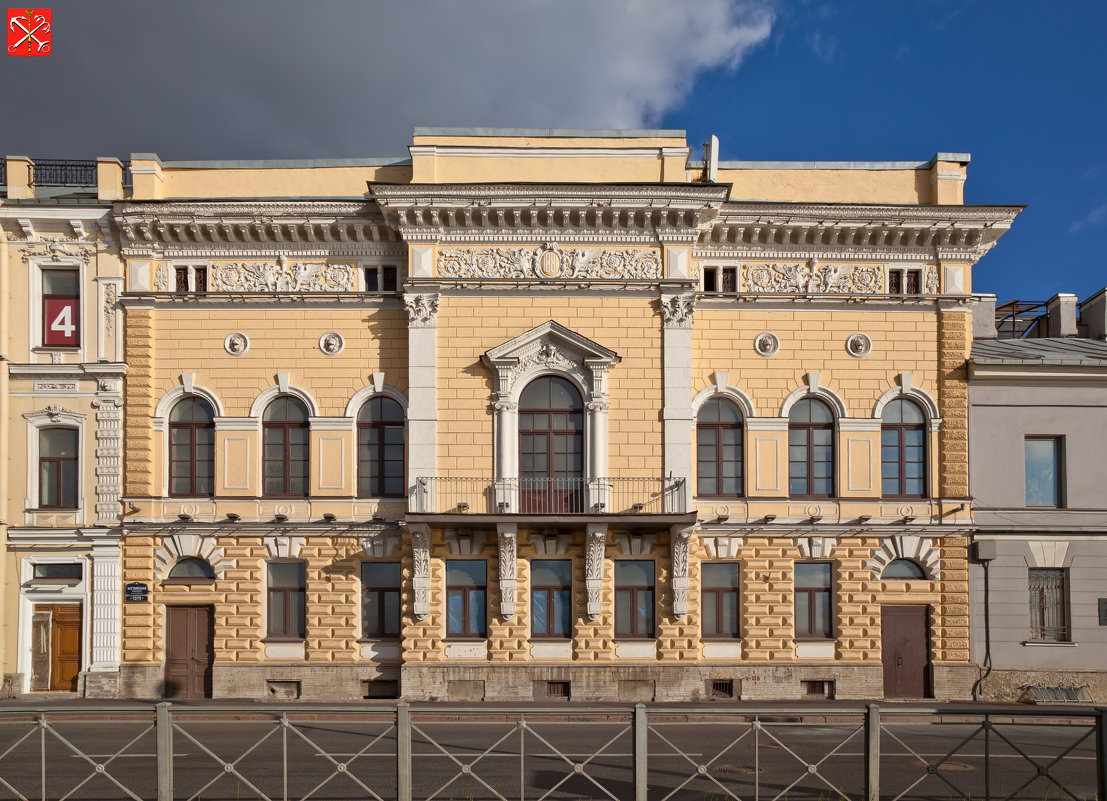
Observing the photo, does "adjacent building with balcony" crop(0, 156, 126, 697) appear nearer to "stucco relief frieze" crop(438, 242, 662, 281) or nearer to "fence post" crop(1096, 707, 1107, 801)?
"stucco relief frieze" crop(438, 242, 662, 281)

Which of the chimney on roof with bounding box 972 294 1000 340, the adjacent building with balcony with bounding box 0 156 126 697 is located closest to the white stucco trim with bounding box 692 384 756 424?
the chimney on roof with bounding box 972 294 1000 340

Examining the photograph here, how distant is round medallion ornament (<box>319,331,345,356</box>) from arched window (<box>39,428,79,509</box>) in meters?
6.68

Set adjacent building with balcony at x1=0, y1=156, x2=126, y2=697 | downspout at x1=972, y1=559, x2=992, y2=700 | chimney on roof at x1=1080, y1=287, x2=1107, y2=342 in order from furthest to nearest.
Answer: chimney on roof at x1=1080, y1=287, x2=1107, y2=342 < adjacent building with balcony at x1=0, y1=156, x2=126, y2=697 < downspout at x1=972, y1=559, x2=992, y2=700

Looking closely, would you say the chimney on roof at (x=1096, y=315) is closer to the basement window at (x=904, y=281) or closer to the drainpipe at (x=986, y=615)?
the basement window at (x=904, y=281)

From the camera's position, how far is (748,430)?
22172 mm

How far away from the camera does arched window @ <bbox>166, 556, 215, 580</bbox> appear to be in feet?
72.2

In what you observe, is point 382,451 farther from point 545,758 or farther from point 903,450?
point 903,450

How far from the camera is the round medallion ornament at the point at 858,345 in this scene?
22391mm

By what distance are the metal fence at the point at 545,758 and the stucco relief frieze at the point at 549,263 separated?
1033cm

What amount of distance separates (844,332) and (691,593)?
763 centimetres

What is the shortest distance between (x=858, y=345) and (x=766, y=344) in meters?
2.34

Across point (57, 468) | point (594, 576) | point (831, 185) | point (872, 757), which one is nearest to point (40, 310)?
point (57, 468)

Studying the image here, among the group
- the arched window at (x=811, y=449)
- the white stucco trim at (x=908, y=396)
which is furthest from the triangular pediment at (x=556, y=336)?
the white stucco trim at (x=908, y=396)

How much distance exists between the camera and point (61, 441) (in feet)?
73.6
